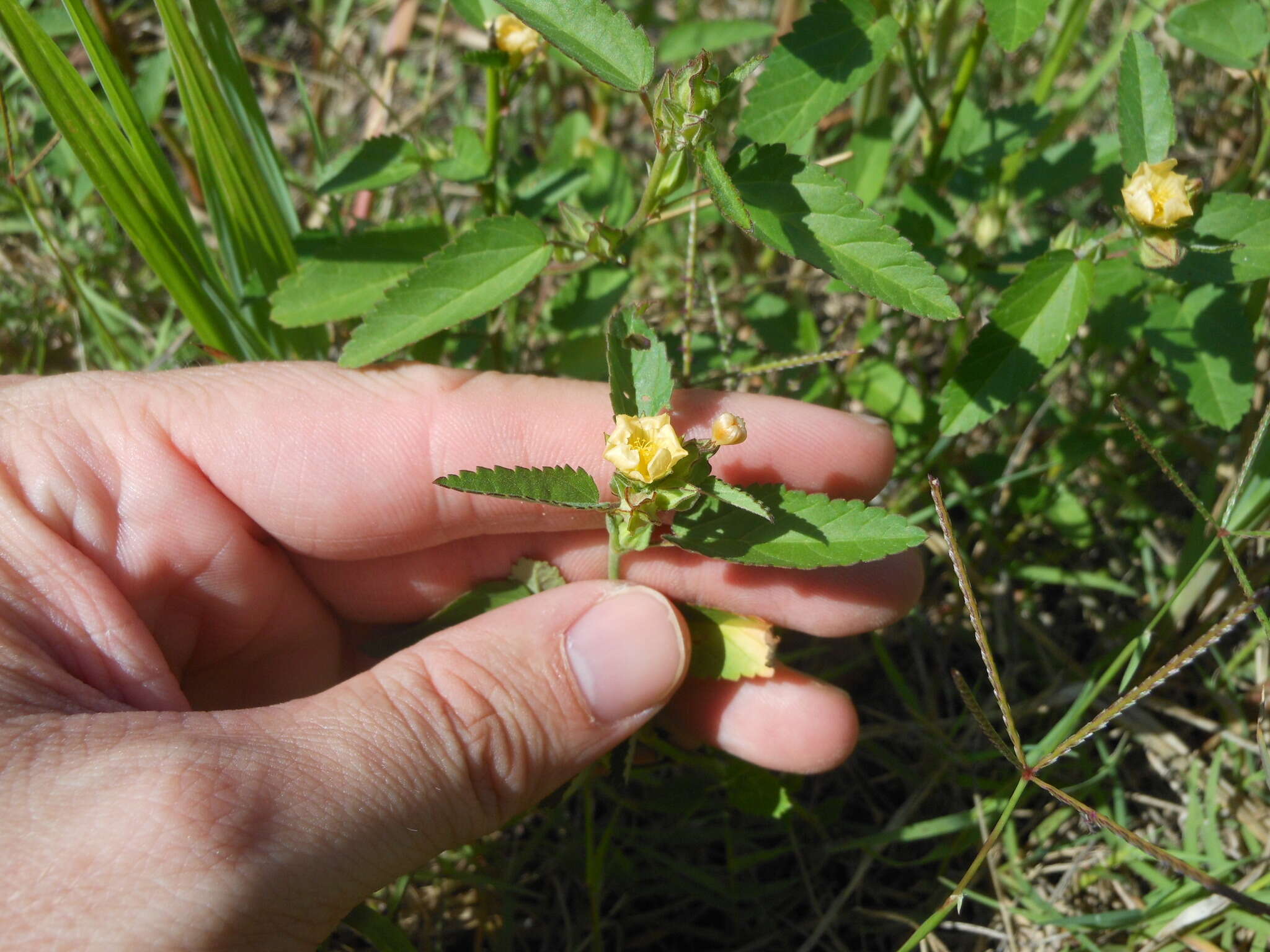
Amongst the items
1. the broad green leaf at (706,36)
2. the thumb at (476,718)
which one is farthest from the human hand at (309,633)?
the broad green leaf at (706,36)

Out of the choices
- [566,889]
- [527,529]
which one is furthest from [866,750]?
[527,529]

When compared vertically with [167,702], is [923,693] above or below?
below

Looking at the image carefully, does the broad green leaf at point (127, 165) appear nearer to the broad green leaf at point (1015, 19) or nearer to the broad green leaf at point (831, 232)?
the broad green leaf at point (831, 232)

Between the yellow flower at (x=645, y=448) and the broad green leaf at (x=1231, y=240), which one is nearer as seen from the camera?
the yellow flower at (x=645, y=448)

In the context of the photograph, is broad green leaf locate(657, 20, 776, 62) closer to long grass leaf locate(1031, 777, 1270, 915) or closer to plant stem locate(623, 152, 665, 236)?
plant stem locate(623, 152, 665, 236)

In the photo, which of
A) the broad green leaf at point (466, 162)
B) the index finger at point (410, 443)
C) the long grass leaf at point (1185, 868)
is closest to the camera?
the long grass leaf at point (1185, 868)

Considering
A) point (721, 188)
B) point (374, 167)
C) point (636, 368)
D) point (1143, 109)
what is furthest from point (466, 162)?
point (1143, 109)

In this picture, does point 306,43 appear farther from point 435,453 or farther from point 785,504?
point 785,504
